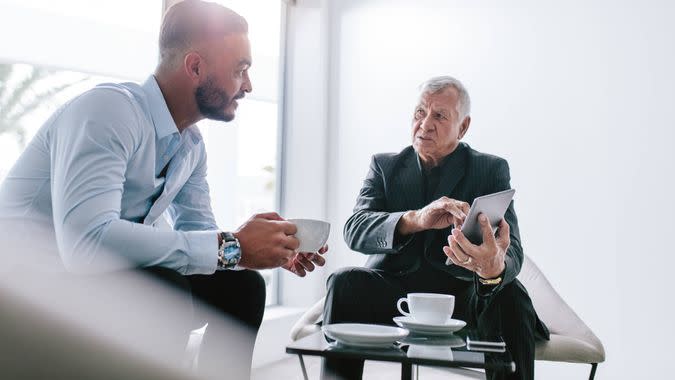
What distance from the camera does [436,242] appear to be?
1935mm

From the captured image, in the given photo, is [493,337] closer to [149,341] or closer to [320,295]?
[149,341]

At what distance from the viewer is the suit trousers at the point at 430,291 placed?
1.59m

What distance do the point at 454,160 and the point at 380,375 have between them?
1323mm

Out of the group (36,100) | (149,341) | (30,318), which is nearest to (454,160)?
(149,341)

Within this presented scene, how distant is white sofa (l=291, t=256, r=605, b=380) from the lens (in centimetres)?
173

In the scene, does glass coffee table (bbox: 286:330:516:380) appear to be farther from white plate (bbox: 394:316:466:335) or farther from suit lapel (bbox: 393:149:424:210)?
suit lapel (bbox: 393:149:424:210)

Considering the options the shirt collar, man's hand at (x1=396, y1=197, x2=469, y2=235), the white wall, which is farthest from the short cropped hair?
the white wall

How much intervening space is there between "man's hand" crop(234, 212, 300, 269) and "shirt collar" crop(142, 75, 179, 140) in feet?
1.28

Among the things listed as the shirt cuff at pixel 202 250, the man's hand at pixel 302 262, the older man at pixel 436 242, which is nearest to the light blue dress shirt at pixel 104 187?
the shirt cuff at pixel 202 250

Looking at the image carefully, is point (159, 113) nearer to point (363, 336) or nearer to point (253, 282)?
point (253, 282)

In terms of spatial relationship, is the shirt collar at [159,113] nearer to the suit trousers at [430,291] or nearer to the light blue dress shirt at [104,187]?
the light blue dress shirt at [104,187]

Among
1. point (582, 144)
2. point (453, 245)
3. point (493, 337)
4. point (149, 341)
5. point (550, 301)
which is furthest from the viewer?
point (582, 144)

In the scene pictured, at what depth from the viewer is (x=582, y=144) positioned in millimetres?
2826

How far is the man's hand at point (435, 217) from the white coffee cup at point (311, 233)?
0.52 m
